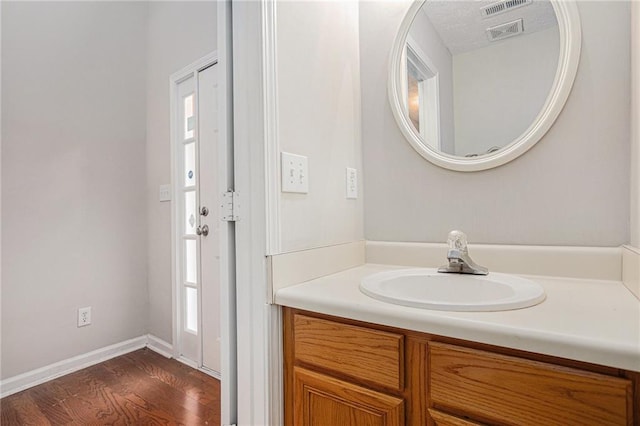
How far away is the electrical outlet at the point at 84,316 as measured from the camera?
6.70 feet

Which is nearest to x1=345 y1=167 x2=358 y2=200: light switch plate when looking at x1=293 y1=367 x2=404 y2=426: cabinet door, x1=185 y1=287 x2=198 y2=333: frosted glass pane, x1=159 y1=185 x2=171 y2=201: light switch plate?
x1=293 y1=367 x2=404 y2=426: cabinet door

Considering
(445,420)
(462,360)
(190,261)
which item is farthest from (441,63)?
(190,261)

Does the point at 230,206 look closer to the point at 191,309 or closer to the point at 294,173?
the point at 294,173

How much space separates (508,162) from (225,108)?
35.8 inches

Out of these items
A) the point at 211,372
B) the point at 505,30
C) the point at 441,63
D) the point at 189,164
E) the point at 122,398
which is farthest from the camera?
the point at 189,164

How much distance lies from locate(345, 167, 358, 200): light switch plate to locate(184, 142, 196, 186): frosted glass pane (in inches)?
48.9

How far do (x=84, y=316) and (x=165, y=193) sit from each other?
3.01 ft

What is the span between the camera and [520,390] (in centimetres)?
58

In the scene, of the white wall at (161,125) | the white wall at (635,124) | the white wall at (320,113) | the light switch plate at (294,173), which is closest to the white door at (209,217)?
the white wall at (161,125)

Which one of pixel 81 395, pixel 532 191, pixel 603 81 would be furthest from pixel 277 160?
pixel 81 395

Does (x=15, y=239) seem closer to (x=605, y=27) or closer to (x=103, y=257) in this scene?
(x=103, y=257)

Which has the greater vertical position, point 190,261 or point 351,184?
point 351,184

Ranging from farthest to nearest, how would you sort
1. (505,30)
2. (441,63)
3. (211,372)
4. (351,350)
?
(211,372)
(441,63)
(505,30)
(351,350)

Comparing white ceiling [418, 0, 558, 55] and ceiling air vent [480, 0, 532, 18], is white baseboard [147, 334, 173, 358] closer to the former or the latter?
white ceiling [418, 0, 558, 55]
